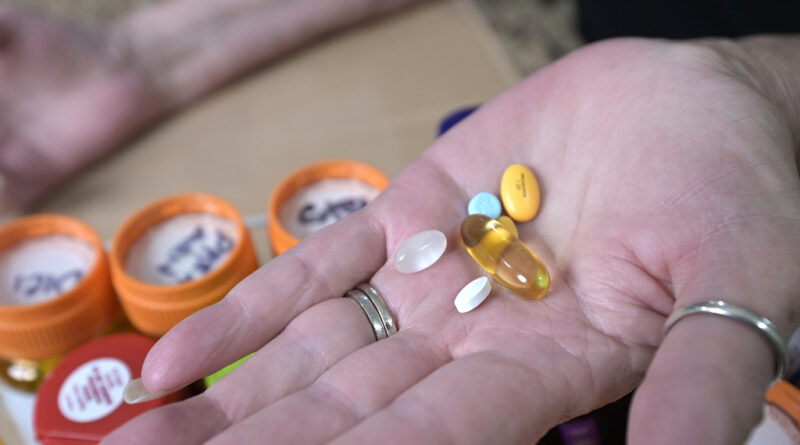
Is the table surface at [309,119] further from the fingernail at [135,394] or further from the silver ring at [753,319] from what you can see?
the silver ring at [753,319]

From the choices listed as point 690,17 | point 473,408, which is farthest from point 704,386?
point 690,17

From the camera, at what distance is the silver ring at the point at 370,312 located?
63cm

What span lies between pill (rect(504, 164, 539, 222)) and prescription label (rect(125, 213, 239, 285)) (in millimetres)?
315

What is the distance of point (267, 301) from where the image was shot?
24.2 inches

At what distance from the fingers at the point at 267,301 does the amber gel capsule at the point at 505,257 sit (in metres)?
0.09

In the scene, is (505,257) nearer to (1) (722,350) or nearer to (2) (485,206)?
(2) (485,206)

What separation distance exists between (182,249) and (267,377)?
33 cm

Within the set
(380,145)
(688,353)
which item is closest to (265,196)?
(380,145)

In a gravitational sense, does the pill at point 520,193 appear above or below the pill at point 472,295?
above

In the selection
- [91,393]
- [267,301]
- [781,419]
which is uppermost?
[267,301]

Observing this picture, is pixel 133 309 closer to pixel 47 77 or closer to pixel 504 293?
pixel 504 293

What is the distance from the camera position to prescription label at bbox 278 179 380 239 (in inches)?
33.5

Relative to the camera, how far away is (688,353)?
0.48m

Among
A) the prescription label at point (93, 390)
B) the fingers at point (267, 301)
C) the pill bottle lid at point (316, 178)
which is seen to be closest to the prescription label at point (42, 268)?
the prescription label at point (93, 390)
